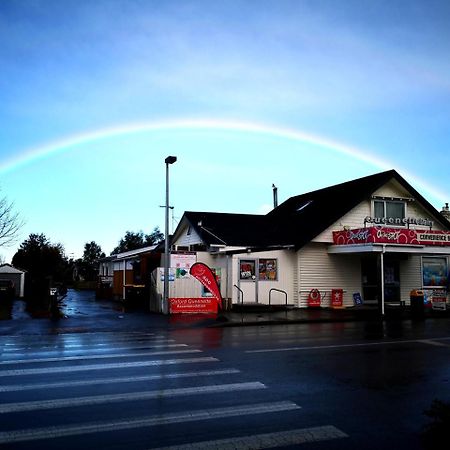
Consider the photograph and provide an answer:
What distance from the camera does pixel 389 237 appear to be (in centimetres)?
2312

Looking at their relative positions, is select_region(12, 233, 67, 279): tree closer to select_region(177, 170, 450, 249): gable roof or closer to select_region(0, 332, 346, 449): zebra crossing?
select_region(177, 170, 450, 249): gable roof

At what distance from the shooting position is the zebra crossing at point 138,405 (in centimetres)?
519

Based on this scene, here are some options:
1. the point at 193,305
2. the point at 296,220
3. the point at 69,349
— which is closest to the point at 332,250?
the point at 296,220

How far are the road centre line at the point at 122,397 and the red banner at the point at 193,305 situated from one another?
13.6m

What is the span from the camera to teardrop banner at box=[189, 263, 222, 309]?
2109cm

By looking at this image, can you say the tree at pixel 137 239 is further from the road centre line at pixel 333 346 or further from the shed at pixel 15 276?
the road centre line at pixel 333 346

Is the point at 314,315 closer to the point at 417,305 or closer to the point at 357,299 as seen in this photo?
the point at 417,305

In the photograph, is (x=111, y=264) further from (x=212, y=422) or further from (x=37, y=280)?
(x=212, y=422)

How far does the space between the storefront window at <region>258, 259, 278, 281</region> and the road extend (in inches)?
422

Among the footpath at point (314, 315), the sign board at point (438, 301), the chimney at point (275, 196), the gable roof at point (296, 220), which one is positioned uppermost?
the chimney at point (275, 196)

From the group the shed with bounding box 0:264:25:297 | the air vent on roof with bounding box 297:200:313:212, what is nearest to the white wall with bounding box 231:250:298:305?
the air vent on roof with bounding box 297:200:313:212

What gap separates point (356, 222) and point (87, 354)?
18.6m

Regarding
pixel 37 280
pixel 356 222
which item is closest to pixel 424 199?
pixel 356 222

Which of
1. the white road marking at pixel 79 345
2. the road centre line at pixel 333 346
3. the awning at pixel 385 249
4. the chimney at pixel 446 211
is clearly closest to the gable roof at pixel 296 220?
the awning at pixel 385 249
